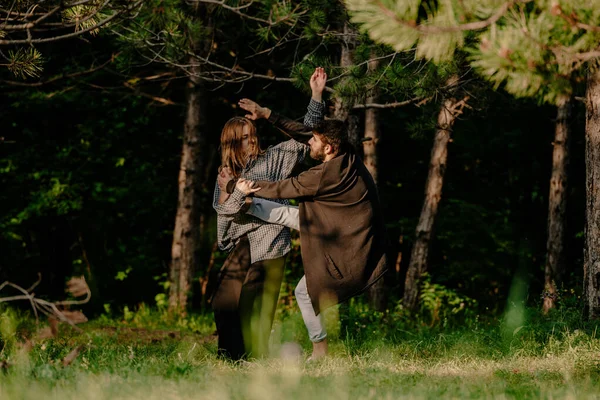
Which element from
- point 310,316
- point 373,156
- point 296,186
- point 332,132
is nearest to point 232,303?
point 310,316

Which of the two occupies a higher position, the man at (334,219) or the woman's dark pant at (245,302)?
the man at (334,219)

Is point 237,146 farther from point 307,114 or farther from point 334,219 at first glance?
point 334,219

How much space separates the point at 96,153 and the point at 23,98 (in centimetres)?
130

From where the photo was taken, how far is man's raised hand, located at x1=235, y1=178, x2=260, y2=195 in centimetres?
531

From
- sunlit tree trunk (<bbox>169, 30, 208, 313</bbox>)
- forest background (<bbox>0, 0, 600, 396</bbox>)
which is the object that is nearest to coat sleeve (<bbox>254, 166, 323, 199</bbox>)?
forest background (<bbox>0, 0, 600, 396</bbox>)

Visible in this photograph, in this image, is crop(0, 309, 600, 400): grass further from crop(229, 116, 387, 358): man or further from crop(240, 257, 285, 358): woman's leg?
crop(229, 116, 387, 358): man

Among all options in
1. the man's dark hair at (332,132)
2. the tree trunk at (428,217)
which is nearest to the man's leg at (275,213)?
the man's dark hair at (332,132)

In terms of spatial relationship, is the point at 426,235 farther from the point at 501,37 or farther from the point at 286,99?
the point at 501,37

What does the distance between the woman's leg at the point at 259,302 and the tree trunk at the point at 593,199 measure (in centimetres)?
Answer: 251

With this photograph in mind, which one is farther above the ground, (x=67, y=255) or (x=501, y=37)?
(x=501, y=37)

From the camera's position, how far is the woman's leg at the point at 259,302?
225 inches

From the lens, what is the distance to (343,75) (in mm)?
6742

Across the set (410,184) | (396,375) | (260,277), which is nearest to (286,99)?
(410,184)

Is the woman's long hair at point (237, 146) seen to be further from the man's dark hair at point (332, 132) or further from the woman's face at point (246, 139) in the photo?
the man's dark hair at point (332, 132)
